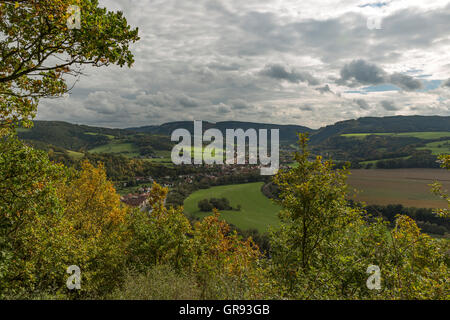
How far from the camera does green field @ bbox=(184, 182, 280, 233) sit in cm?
7009

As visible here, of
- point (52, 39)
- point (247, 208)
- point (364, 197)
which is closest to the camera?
point (52, 39)

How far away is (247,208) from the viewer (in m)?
86.2

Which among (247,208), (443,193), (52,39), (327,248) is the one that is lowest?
(247,208)

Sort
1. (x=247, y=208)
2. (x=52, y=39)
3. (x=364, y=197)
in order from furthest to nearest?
(x=247, y=208) < (x=364, y=197) < (x=52, y=39)

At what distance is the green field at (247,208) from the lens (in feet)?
230

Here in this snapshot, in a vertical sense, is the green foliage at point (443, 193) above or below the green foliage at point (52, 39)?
below

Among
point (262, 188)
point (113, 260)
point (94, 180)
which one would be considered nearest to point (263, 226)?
point (262, 188)

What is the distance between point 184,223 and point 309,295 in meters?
12.8

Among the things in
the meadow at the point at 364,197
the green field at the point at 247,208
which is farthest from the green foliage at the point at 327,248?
the green field at the point at 247,208

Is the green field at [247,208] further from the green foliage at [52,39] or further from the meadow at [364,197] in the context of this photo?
the green foliage at [52,39]

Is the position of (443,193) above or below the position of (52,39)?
below

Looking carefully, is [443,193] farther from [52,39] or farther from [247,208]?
[247,208]

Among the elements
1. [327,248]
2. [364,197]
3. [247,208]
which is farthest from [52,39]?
[247,208]
